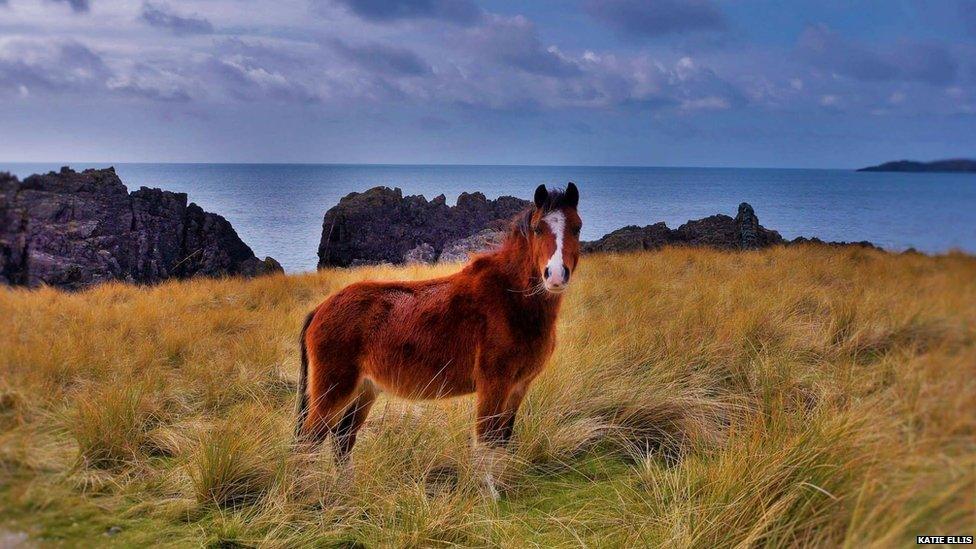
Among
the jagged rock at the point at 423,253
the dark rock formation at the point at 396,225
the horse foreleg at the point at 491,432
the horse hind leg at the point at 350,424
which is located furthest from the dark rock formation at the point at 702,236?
the horse hind leg at the point at 350,424

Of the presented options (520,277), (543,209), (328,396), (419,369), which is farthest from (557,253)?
(328,396)

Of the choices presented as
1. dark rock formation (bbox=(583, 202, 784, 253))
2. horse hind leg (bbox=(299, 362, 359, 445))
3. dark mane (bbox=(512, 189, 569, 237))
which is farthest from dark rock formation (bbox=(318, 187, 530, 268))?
dark mane (bbox=(512, 189, 569, 237))

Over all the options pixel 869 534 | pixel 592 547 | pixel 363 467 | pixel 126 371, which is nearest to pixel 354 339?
pixel 363 467

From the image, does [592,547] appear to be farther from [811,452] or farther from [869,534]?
[869,534]

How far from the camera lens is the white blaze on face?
2.55 m

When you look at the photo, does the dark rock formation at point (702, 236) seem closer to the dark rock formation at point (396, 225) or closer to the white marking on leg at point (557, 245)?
the dark rock formation at point (396, 225)

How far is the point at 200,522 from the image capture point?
3109mm

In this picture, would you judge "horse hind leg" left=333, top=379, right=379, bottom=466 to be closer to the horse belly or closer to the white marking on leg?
the horse belly

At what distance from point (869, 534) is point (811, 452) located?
120 cm

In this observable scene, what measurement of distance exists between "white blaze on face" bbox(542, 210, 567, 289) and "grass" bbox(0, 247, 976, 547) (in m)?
1.21

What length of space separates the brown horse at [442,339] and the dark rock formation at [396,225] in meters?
9.61

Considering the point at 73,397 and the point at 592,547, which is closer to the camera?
the point at 592,547

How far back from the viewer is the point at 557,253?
2688 mm

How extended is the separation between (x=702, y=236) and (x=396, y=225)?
795 cm
